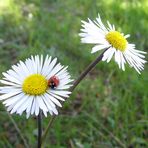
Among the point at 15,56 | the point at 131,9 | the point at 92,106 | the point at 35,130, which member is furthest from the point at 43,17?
the point at 35,130

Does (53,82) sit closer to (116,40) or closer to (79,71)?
(116,40)

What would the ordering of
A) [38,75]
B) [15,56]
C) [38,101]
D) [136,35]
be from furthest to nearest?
[136,35] < [15,56] < [38,75] < [38,101]

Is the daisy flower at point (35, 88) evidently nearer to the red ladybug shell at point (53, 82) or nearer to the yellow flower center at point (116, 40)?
the red ladybug shell at point (53, 82)

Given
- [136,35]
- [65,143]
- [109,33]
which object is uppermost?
[136,35]

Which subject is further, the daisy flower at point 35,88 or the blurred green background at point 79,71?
the blurred green background at point 79,71

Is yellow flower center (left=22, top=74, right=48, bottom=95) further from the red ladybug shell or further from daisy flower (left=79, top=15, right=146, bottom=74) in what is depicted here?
daisy flower (left=79, top=15, right=146, bottom=74)

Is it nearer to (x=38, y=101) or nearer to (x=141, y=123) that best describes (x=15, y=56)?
(x=141, y=123)

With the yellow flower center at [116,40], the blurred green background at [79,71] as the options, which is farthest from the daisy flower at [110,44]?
the blurred green background at [79,71]
